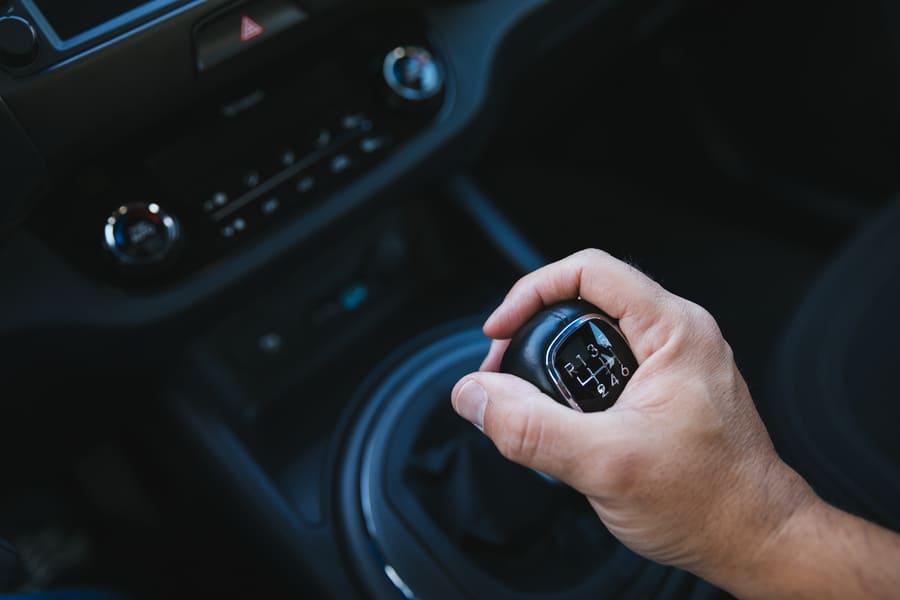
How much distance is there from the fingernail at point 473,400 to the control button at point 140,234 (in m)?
0.34

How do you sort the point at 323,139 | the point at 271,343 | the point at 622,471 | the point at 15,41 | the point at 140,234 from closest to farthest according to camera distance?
the point at 622,471 → the point at 15,41 → the point at 140,234 → the point at 323,139 → the point at 271,343

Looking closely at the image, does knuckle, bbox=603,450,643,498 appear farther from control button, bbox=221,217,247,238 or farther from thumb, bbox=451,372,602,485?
control button, bbox=221,217,247,238

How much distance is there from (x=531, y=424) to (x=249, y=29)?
48 cm

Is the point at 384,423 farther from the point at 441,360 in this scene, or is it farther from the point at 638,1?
the point at 638,1

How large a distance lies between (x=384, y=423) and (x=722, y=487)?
0.40m

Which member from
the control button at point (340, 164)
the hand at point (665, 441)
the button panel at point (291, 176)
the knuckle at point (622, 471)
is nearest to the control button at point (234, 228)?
the button panel at point (291, 176)

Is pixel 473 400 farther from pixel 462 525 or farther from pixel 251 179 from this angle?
pixel 251 179

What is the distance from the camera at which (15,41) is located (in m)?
0.66

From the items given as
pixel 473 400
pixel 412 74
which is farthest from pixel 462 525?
pixel 412 74

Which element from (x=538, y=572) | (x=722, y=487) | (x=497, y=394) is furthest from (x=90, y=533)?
(x=722, y=487)

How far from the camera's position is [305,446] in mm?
968

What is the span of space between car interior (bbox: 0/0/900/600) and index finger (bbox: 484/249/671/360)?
0.09m

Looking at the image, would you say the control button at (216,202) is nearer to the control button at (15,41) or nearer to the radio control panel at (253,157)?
the radio control panel at (253,157)

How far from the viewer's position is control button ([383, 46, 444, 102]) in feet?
2.95
